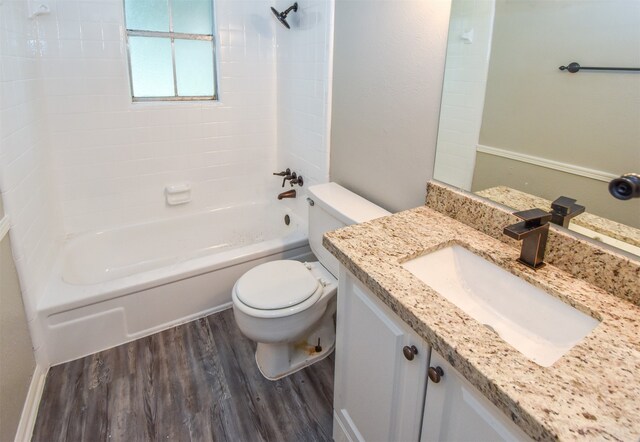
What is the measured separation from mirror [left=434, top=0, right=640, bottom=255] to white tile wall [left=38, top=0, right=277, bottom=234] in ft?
5.58

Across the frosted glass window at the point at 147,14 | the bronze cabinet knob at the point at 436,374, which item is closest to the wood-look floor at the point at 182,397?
the bronze cabinet knob at the point at 436,374

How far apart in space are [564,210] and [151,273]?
1.90 metres

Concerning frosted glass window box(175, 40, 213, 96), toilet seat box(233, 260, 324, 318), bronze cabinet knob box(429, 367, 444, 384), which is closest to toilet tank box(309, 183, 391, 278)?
toilet seat box(233, 260, 324, 318)

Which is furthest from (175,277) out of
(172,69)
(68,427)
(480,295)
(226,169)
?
(480,295)

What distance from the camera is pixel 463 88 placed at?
1395 mm

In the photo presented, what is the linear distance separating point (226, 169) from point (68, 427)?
180 cm

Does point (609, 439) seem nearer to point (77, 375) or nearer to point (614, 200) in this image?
point (614, 200)

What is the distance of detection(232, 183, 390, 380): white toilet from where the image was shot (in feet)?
5.61

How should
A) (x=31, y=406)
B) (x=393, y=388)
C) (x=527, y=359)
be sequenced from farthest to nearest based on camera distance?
(x=31, y=406) → (x=393, y=388) → (x=527, y=359)

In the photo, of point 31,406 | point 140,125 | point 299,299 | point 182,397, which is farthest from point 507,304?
point 140,125

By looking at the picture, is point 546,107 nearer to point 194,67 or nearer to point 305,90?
point 305,90

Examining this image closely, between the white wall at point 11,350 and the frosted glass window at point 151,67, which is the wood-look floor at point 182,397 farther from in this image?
the frosted glass window at point 151,67

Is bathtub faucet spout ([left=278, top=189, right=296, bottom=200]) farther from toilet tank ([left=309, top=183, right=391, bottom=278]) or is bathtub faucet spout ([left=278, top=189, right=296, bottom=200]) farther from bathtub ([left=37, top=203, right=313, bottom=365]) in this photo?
toilet tank ([left=309, top=183, right=391, bottom=278])

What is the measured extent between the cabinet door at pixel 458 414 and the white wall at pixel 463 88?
742mm
